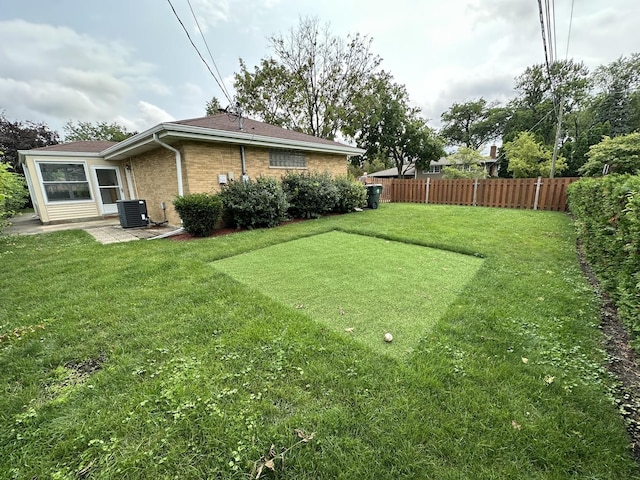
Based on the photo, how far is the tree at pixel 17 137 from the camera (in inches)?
666

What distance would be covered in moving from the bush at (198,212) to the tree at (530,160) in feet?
74.3

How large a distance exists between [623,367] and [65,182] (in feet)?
50.0

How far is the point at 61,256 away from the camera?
5.47m

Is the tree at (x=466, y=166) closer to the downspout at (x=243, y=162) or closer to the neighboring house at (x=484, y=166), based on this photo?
the neighboring house at (x=484, y=166)

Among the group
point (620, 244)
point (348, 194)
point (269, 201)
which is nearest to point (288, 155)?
point (348, 194)

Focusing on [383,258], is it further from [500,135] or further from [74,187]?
[500,135]

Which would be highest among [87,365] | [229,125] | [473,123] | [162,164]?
[473,123]

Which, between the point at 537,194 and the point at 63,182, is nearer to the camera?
Answer: the point at 63,182

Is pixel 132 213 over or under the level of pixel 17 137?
under

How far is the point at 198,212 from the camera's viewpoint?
22.2ft

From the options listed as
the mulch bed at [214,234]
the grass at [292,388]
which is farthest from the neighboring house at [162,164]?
the grass at [292,388]

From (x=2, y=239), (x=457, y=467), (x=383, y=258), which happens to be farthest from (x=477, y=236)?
(x=2, y=239)

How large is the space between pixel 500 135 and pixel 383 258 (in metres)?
39.9

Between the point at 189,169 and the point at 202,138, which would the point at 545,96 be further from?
the point at 189,169
